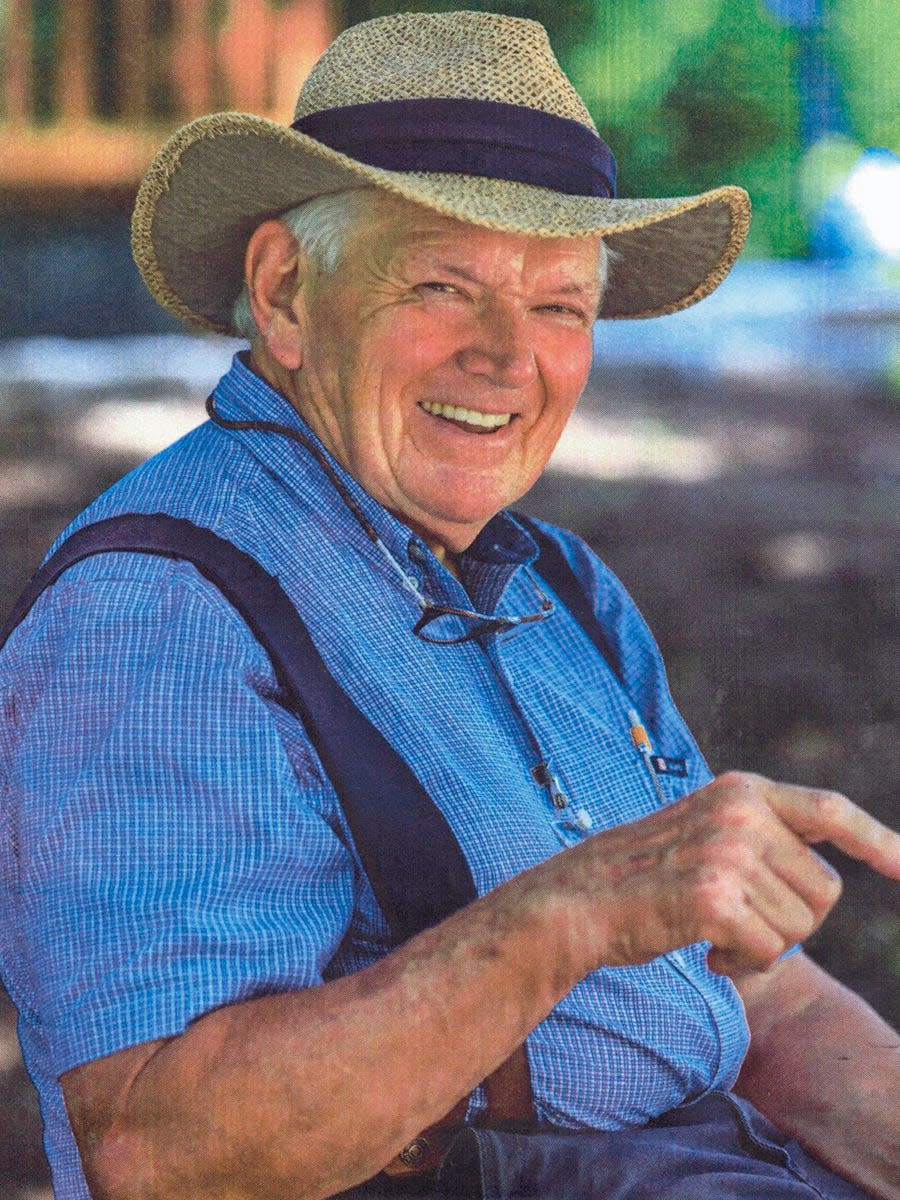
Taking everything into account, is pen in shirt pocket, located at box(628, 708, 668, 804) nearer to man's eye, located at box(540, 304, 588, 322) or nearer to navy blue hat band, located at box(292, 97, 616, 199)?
man's eye, located at box(540, 304, 588, 322)

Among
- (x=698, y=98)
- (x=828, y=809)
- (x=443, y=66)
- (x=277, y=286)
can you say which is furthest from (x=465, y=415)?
(x=698, y=98)

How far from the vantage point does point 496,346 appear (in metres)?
1.79

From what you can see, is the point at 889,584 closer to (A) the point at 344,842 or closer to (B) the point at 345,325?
(B) the point at 345,325

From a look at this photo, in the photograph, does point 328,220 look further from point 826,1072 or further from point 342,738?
point 826,1072

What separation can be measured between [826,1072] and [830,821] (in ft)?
2.58

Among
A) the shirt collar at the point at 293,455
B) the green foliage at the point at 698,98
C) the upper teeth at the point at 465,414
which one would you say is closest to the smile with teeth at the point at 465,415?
the upper teeth at the point at 465,414

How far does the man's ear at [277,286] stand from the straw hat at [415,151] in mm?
39

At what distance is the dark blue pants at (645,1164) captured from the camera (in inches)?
Answer: 58.9

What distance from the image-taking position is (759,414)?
12.5 ft

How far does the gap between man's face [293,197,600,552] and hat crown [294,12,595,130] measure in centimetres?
15

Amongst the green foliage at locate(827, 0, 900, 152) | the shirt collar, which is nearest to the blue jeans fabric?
the shirt collar

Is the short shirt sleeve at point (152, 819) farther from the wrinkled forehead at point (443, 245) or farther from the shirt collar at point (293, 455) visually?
the wrinkled forehead at point (443, 245)

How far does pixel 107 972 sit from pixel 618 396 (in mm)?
2704

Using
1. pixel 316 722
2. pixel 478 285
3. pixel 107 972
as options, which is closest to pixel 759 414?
pixel 478 285
